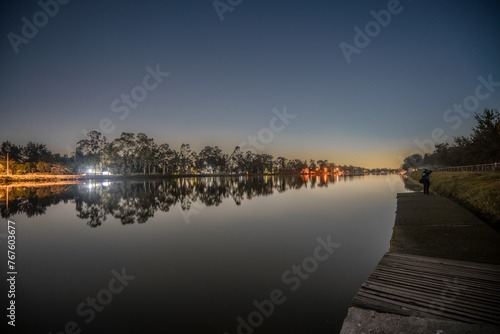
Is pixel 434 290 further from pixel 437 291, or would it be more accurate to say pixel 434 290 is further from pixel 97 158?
pixel 97 158

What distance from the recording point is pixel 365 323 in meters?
4.23

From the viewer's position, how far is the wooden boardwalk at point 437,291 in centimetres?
429

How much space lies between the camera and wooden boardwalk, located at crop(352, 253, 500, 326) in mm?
4285

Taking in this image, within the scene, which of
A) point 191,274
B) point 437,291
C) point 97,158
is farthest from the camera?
point 97,158

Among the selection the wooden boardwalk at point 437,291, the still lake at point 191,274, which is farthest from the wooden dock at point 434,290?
the still lake at point 191,274

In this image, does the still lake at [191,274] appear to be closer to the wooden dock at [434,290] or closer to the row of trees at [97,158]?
the wooden dock at [434,290]

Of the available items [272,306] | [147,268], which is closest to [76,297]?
[147,268]

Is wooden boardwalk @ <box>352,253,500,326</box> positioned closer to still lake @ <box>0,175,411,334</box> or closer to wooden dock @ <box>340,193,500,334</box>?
wooden dock @ <box>340,193,500,334</box>

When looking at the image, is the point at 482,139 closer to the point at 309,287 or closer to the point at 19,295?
the point at 309,287

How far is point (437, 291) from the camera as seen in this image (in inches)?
197

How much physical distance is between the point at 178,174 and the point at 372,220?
129022 mm

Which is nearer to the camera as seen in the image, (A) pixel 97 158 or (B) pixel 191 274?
(B) pixel 191 274

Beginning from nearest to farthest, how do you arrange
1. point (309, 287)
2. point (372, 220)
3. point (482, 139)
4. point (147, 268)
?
point (309, 287), point (147, 268), point (372, 220), point (482, 139)

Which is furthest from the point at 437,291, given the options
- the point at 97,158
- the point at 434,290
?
the point at 97,158
